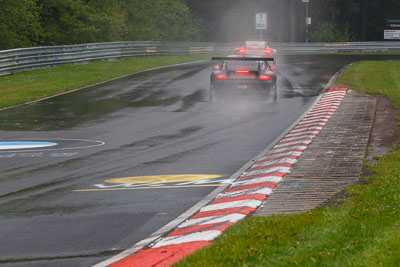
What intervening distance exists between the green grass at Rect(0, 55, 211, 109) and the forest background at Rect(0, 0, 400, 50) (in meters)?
10.5

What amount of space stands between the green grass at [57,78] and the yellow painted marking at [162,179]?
12.2 metres

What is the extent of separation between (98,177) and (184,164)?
→ 5.87 feet

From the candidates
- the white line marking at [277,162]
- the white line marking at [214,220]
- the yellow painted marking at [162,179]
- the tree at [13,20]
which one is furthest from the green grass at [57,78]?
the white line marking at [214,220]

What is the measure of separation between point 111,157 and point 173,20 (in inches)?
2332

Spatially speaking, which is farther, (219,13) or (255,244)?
(219,13)

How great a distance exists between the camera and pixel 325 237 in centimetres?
627

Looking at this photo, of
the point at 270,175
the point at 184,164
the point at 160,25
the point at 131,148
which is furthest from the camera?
the point at 160,25

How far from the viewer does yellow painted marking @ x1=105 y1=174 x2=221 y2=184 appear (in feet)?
34.4

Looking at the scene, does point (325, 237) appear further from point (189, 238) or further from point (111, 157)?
point (111, 157)

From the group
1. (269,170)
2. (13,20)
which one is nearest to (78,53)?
(13,20)

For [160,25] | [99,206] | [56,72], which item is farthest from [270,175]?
[160,25]

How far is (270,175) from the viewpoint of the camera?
1023cm

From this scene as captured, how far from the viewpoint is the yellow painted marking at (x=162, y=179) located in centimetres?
1050

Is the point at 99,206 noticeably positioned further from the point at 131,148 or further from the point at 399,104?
the point at 399,104
